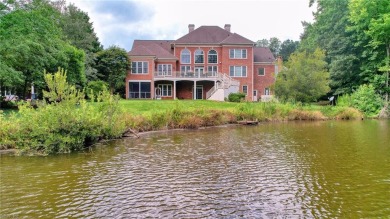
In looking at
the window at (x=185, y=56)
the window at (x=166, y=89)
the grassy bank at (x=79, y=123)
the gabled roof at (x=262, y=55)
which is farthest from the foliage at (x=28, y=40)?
the gabled roof at (x=262, y=55)

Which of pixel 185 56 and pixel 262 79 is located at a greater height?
pixel 185 56

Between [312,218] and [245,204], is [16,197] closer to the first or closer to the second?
[245,204]

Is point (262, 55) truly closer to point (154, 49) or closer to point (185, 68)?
point (185, 68)

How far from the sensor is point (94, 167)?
9336 millimetres

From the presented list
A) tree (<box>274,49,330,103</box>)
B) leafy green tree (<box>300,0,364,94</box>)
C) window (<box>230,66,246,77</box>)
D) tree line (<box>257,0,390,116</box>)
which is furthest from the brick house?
tree (<box>274,49,330,103</box>)

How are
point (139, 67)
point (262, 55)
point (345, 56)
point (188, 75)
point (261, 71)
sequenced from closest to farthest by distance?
point (345, 56) < point (188, 75) < point (139, 67) < point (261, 71) < point (262, 55)

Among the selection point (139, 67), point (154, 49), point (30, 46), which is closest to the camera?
point (30, 46)

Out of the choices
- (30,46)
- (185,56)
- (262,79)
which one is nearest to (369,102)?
(262,79)

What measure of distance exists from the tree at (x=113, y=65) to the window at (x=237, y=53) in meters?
14.0

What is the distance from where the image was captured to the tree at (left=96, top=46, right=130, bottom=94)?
40.1m

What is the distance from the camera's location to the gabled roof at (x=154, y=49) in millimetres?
40994

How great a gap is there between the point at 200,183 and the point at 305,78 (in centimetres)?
2620

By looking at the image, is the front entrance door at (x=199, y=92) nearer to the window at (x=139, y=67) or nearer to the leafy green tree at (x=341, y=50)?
the window at (x=139, y=67)

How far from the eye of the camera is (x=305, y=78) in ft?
102
